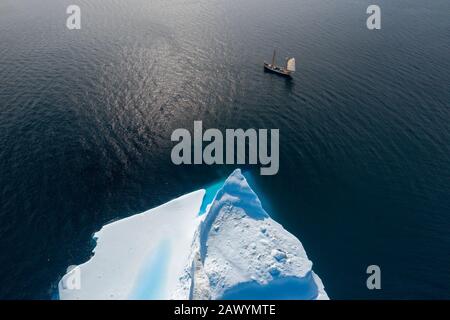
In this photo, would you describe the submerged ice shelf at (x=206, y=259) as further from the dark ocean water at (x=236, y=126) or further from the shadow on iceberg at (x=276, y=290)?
the dark ocean water at (x=236, y=126)

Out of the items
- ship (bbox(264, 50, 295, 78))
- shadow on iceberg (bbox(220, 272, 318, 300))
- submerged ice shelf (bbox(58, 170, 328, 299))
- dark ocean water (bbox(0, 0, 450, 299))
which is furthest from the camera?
ship (bbox(264, 50, 295, 78))

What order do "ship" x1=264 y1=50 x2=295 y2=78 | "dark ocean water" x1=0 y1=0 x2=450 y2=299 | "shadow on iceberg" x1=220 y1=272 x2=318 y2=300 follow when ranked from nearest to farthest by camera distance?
"shadow on iceberg" x1=220 y1=272 x2=318 y2=300, "dark ocean water" x1=0 y1=0 x2=450 y2=299, "ship" x1=264 y1=50 x2=295 y2=78

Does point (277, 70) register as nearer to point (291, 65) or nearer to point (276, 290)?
point (291, 65)

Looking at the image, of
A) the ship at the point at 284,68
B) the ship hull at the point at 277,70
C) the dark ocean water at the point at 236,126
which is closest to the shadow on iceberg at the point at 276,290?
the dark ocean water at the point at 236,126

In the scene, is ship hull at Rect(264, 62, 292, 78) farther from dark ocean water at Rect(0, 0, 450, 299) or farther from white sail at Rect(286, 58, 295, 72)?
dark ocean water at Rect(0, 0, 450, 299)

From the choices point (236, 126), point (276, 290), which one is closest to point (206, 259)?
point (276, 290)

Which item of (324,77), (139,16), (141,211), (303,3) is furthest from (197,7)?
(141,211)

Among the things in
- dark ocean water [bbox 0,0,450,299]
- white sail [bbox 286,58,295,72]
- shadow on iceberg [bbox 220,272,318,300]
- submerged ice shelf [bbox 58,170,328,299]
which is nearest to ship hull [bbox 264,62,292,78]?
white sail [bbox 286,58,295,72]
